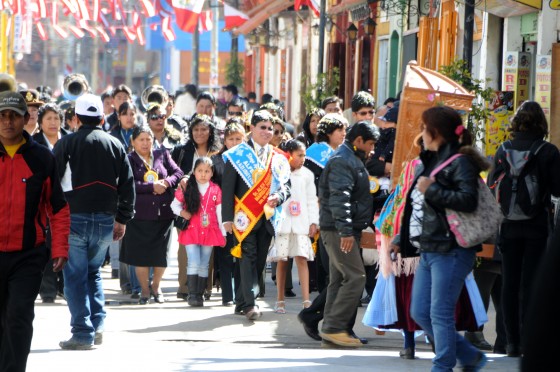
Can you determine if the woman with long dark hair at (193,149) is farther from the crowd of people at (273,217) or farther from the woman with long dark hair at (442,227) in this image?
the woman with long dark hair at (442,227)

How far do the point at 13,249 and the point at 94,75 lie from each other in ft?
380

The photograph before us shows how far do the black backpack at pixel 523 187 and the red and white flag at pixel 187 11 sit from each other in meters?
24.0

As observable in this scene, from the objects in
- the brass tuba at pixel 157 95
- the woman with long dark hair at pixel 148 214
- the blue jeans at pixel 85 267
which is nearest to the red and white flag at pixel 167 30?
the brass tuba at pixel 157 95

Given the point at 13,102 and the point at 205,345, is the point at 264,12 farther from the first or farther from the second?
the point at 13,102

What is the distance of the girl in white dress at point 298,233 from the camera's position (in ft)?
41.1

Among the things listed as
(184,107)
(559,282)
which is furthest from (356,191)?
(184,107)

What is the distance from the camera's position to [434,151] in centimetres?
823

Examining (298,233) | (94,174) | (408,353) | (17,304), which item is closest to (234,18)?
(298,233)

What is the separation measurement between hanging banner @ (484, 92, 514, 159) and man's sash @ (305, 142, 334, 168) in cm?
163

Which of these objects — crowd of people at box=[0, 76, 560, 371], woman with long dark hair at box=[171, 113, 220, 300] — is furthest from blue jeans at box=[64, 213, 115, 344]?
woman with long dark hair at box=[171, 113, 220, 300]

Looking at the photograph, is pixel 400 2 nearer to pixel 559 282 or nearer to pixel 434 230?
pixel 434 230

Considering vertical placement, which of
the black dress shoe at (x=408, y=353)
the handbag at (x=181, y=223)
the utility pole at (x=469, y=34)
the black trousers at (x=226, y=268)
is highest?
the utility pole at (x=469, y=34)

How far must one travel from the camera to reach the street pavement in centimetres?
923

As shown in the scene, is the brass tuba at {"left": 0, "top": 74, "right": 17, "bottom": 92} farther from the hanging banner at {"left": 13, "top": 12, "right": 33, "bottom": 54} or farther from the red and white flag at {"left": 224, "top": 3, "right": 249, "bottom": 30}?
the hanging banner at {"left": 13, "top": 12, "right": 33, "bottom": 54}
